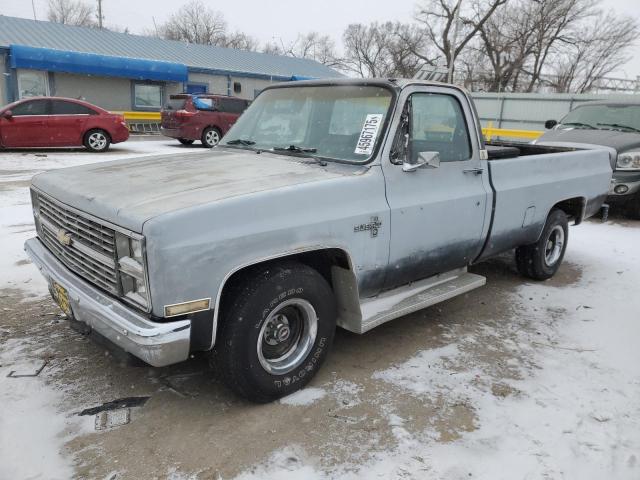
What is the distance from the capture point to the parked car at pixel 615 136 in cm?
808

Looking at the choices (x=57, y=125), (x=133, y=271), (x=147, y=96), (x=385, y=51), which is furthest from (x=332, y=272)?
(x=385, y=51)

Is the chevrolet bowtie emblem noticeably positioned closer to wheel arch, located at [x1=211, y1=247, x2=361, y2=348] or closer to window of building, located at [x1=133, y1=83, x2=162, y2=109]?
wheel arch, located at [x1=211, y1=247, x2=361, y2=348]

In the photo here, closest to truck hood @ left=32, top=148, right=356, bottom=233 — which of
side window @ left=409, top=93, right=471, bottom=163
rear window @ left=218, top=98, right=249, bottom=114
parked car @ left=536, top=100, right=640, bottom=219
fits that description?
side window @ left=409, top=93, right=471, bottom=163

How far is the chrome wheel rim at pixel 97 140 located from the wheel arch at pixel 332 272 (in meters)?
13.1

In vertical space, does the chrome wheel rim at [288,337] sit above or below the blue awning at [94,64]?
below

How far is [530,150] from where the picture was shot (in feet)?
19.6

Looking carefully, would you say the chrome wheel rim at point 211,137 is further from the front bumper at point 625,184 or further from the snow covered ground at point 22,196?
the front bumper at point 625,184

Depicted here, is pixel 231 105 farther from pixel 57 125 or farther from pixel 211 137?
pixel 57 125

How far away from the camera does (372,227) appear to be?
10.6 feet

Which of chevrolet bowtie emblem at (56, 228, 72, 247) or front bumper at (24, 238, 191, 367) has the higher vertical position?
chevrolet bowtie emblem at (56, 228, 72, 247)

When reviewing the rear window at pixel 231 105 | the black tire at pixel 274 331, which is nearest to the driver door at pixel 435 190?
the black tire at pixel 274 331

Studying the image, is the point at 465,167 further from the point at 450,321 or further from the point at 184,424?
the point at 184,424

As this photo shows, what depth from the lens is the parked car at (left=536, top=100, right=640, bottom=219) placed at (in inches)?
318

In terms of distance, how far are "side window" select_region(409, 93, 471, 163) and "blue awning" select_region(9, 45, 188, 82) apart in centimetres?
2063
